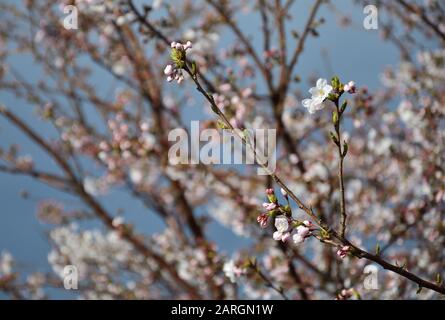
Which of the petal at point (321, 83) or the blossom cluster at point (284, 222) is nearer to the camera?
the blossom cluster at point (284, 222)

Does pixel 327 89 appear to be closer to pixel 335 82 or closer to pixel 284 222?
pixel 335 82

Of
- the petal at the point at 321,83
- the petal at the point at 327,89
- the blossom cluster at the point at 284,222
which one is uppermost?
the petal at the point at 321,83

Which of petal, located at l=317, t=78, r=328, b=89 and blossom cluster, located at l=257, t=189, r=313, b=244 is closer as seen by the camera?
blossom cluster, located at l=257, t=189, r=313, b=244

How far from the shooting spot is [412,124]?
579 cm

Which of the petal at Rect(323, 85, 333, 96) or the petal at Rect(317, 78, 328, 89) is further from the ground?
the petal at Rect(317, 78, 328, 89)

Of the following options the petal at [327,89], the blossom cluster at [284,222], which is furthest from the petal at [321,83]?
the blossom cluster at [284,222]

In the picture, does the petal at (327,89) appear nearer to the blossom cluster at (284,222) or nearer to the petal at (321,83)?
the petal at (321,83)

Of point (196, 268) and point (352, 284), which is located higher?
point (196, 268)

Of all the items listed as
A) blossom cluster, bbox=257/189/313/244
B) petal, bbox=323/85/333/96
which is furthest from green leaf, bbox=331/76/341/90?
blossom cluster, bbox=257/189/313/244

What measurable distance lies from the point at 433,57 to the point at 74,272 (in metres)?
6.00

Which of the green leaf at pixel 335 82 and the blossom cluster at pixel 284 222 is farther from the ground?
the green leaf at pixel 335 82

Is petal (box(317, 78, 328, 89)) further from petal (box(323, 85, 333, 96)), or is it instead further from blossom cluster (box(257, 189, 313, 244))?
blossom cluster (box(257, 189, 313, 244))
